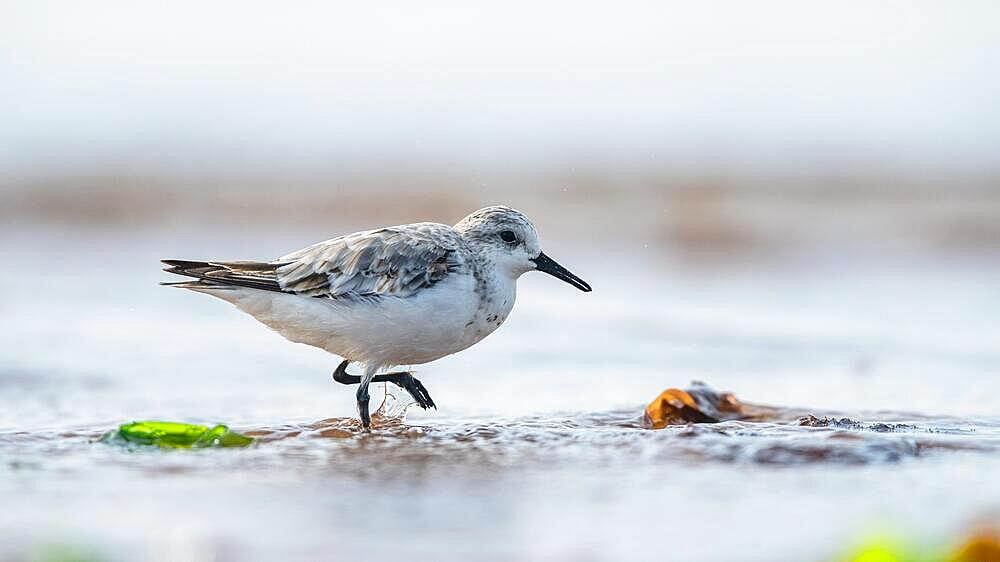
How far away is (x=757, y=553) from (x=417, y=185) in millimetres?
13524

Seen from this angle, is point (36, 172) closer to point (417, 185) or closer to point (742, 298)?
point (417, 185)

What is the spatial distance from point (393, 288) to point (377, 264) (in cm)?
18

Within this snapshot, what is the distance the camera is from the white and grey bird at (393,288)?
5.33 m

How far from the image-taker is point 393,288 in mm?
5367

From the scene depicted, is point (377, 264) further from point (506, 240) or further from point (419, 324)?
point (506, 240)

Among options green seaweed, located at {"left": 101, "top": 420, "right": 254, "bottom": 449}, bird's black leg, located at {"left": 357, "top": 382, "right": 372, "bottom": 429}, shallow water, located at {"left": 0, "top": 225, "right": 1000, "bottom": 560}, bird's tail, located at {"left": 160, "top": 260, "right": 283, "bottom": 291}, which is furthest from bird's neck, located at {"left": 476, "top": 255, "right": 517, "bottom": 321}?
green seaweed, located at {"left": 101, "top": 420, "right": 254, "bottom": 449}

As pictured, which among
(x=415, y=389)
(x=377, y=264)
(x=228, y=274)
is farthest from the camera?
(x=415, y=389)

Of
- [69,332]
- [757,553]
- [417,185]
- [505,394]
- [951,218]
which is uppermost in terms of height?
[417,185]

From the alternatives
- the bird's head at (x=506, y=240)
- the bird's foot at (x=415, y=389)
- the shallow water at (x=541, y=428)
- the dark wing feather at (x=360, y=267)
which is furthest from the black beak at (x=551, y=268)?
the bird's foot at (x=415, y=389)

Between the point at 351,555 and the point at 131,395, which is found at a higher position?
the point at 131,395

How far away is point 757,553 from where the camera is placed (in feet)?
10.8

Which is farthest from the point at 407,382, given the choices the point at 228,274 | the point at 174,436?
the point at 174,436

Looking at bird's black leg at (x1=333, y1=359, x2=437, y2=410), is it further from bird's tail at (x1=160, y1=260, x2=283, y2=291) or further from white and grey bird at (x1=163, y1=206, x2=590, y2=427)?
bird's tail at (x1=160, y1=260, x2=283, y2=291)

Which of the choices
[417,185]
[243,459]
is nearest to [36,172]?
[417,185]
